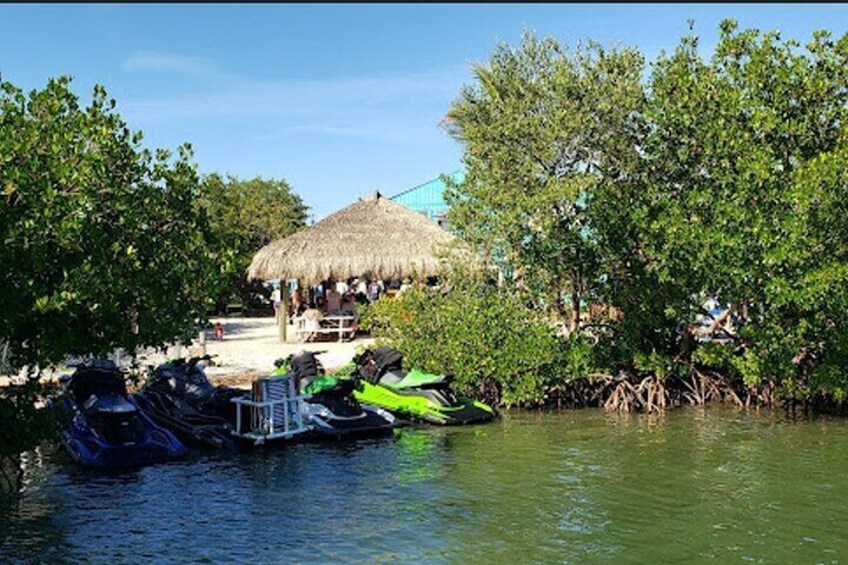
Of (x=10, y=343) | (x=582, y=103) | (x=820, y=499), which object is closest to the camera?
(x=10, y=343)

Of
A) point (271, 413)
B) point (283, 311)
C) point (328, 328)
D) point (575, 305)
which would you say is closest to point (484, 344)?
point (575, 305)

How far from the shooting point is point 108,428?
47.9ft

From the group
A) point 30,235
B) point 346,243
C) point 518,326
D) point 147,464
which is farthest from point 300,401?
point 346,243

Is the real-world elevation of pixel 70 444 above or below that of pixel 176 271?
below

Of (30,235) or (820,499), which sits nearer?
(30,235)

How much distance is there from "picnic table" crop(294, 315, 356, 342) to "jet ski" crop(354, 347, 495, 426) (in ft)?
39.6

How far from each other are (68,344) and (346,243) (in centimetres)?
2271

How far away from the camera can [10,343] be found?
1105cm

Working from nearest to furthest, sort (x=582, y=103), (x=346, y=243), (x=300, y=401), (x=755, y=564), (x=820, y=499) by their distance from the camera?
(x=755, y=564), (x=820, y=499), (x=300, y=401), (x=582, y=103), (x=346, y=243)

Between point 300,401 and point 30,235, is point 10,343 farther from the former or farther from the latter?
point 300,401

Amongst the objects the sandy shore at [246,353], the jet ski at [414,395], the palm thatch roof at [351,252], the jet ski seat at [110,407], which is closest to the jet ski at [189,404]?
the jet ski seat at [110,407]

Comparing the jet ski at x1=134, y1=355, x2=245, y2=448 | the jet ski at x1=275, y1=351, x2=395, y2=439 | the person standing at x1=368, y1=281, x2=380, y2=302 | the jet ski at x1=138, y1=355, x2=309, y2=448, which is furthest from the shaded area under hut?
the jet ski at x1=138, y1=355, x2=309, y2=448

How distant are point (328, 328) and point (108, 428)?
1764 centimetres

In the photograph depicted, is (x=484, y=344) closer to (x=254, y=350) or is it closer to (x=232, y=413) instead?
(x=232, y=413)
